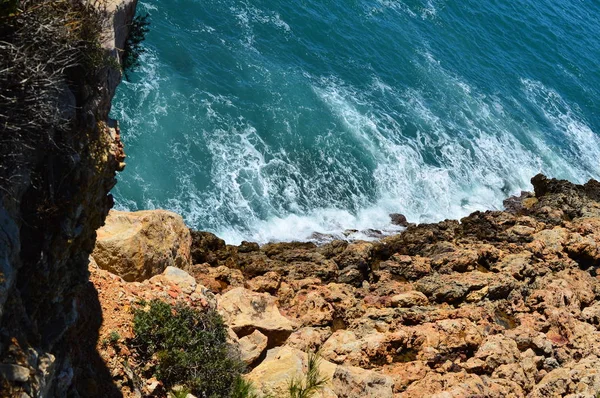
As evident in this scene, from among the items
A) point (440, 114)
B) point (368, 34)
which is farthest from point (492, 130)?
point (368, 34)

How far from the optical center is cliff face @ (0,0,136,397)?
8.95 meters

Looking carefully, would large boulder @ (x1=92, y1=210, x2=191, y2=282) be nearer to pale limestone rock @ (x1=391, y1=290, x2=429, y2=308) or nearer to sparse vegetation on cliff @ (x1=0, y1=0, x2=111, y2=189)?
pale limestone rock @ (x1=391, y1=290, x2=429, y2=308)

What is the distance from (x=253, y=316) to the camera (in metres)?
20.2

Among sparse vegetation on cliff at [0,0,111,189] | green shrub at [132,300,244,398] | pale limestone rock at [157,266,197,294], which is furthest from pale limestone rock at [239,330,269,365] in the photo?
sparse vegetation on cliff at [0,0,111,189]

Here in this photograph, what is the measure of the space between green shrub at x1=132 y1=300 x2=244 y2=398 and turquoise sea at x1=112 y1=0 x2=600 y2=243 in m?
15.6

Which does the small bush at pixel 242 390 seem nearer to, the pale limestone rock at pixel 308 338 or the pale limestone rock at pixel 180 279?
the pale limestone rock at pixel 180 279

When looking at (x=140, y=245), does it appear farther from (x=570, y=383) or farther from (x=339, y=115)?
(x=339, y=115)

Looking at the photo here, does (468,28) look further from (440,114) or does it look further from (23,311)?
(23,311)

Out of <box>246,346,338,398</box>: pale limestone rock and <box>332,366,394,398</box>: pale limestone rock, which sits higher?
<box>332,366,394,398</box>: pale limestone rock

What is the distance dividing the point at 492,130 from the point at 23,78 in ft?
156

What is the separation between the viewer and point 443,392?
17.7 m

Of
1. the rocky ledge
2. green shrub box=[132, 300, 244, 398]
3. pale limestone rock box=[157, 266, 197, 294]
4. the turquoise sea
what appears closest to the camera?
green shrub box=[132, 300, 244, 398]

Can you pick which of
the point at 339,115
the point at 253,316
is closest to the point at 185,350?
the point at 253,316

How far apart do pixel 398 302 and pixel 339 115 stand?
22.6 m
